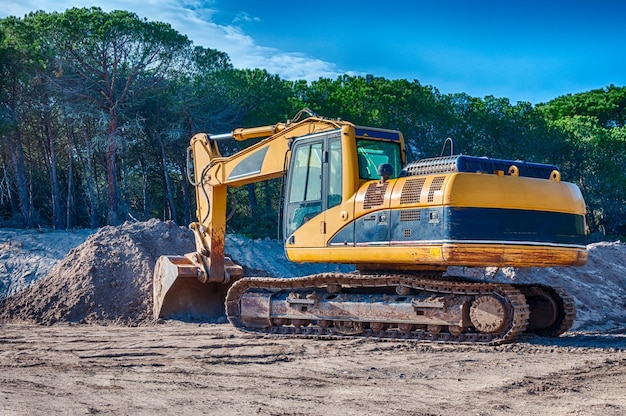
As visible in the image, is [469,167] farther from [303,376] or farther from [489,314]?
[303,376]

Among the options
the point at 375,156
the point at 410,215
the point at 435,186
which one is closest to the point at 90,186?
the point at 375,156

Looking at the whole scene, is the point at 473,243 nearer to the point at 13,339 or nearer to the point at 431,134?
the point at 13,339

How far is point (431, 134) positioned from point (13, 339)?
21.8m

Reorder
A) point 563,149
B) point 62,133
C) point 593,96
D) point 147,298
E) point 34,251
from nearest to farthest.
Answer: point 147,298
point 34,251
point 62,133
point 563,149
point 593,96

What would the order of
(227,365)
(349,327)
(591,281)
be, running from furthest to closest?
1. (591,281)
2. (349,327)
3. (227,365)

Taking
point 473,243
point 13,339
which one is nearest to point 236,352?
point 473,243

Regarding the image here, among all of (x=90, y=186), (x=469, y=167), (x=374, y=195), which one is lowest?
(x=374, y=195)

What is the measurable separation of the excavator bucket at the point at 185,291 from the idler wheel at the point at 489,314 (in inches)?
182

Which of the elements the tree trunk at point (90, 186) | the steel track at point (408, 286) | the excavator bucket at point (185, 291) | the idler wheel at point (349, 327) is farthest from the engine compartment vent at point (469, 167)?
the tree trunk at point (90, 186)

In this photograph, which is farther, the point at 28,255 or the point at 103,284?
the point at 28,255

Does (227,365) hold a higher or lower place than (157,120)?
lower

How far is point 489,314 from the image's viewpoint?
28.9 feet

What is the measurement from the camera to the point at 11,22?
2573 cm

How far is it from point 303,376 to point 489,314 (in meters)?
2.76
